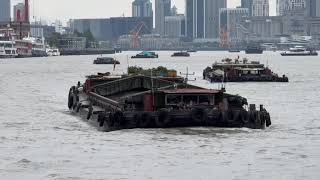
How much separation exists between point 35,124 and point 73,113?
6.03m

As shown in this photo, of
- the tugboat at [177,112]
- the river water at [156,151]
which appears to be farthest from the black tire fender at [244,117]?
the river water at [156,151]

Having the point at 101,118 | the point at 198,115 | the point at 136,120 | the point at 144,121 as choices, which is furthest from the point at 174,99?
the point at 101,118

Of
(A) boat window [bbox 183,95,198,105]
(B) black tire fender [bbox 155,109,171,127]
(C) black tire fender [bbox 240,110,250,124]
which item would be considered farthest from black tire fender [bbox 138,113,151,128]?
(C) black tire fender [bbox 240,110,250,124]

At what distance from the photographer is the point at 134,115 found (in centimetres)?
4109

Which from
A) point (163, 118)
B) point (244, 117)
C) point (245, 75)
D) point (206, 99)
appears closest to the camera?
point (163, 118)

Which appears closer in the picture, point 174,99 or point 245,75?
point 174,99

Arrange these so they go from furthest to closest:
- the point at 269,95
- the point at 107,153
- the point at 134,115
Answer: the point at 269,95 → the point at 134,115 → the point at 107,153

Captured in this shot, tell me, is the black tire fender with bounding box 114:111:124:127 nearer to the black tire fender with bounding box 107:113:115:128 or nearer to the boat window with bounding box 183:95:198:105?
the black tire fender with bounding box 107:113:115:128

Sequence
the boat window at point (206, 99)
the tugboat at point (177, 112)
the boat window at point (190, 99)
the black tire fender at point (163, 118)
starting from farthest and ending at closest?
1. the boat window at point (206, 99)
2. the boat window at point (190, 99)
3. the tugboat at point (177, 112)
4. the black tire fender at point (163, 118)

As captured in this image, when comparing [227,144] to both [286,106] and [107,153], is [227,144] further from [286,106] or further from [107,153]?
[286,106]

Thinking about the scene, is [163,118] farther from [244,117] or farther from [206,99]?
[244,117]

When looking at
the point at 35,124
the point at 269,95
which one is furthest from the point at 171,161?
the point at 269,95

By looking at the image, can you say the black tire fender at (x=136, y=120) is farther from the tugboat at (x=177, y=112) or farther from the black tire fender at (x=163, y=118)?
the black tire fender at (x=163, y=118)

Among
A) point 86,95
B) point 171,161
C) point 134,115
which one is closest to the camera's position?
point 171,161
